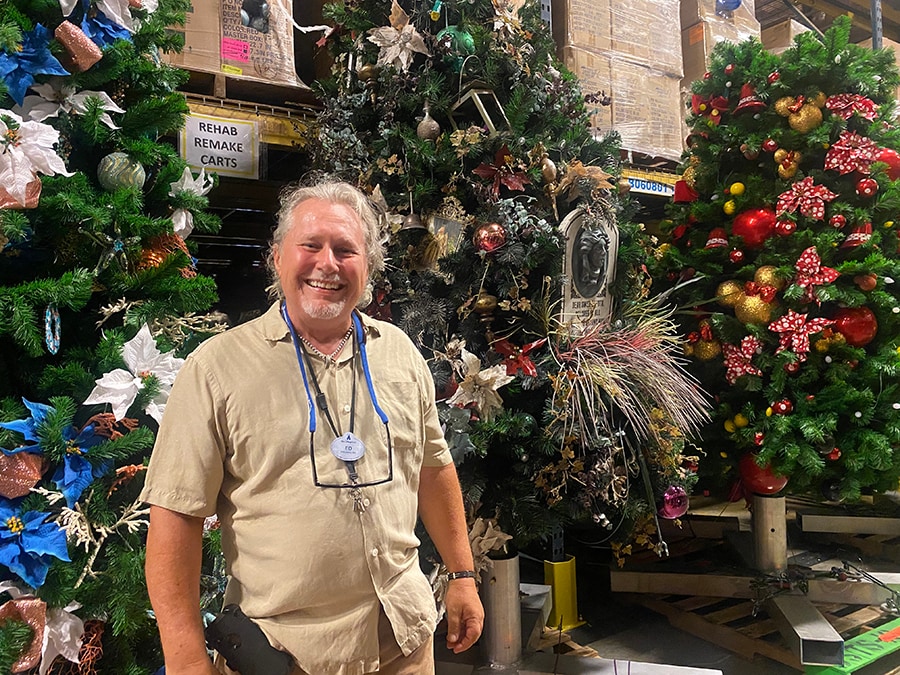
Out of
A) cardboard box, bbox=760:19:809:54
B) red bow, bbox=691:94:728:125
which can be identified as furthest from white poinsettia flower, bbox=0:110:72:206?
cardboard box, bbox=760:19:809:54

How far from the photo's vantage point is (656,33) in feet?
7.79

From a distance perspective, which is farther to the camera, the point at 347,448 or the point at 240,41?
the point at 240,41

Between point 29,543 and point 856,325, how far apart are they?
208 cm

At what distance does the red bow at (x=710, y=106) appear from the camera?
7.41 ft

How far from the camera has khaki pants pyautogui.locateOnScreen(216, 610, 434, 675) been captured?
0.92m

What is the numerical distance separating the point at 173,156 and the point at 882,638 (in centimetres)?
240

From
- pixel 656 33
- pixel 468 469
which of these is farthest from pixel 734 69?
pixel 468 469

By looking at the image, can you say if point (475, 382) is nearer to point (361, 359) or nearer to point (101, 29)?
point (361, 359)

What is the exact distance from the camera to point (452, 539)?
45.2 inches

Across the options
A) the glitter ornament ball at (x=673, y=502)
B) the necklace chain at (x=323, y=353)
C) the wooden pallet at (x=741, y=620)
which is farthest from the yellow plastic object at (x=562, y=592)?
the necklace chain at (x=323, y=353)

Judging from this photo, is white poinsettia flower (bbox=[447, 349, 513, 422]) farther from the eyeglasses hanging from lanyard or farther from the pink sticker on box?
the pink sticker on box

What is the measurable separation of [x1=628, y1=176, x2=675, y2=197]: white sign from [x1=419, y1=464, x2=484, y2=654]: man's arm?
1585 millimetres

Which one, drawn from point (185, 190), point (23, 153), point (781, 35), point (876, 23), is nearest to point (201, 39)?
point (185, 190)

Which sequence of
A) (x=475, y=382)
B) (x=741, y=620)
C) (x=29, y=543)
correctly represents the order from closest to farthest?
(x=29, y=543), (x=475, y=382), (x=741, y=620)
